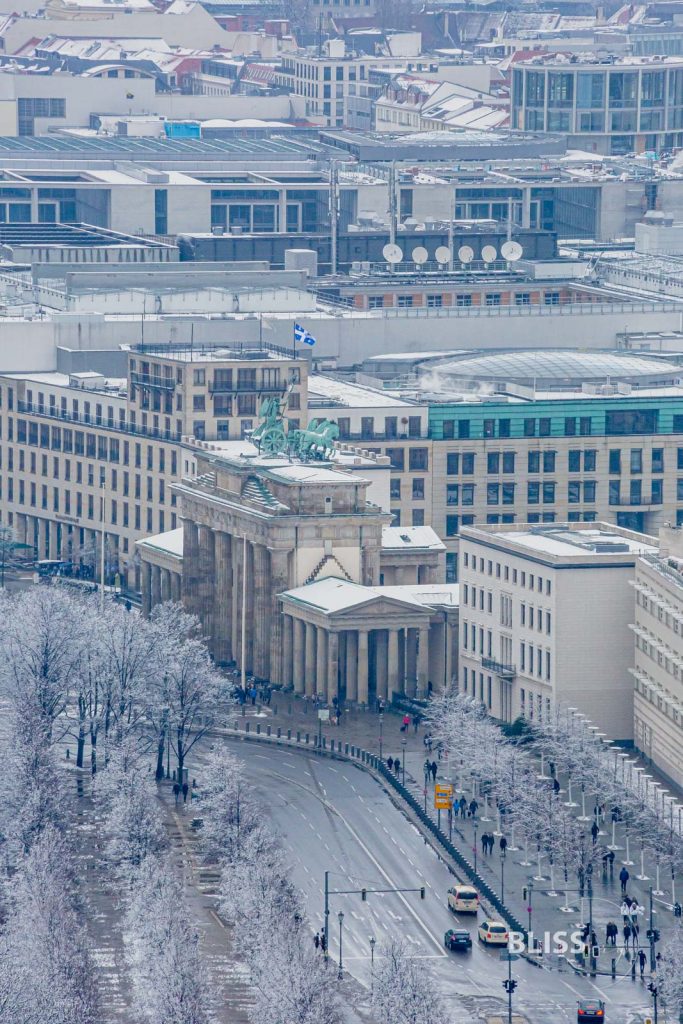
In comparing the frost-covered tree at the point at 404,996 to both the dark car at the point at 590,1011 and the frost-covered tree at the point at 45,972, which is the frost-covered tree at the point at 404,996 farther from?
the frost-covered tree at the point at 45,972

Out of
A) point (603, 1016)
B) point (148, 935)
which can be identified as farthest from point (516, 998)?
point (148, 935)

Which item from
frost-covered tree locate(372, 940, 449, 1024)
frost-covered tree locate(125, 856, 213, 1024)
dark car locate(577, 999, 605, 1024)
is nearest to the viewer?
frost-covered tree locate(372, 940, 449, 1024)

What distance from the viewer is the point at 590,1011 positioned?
19312 centimetres

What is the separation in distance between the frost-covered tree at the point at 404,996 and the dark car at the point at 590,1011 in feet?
25.0

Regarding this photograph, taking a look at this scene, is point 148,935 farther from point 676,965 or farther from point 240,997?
point 676,965

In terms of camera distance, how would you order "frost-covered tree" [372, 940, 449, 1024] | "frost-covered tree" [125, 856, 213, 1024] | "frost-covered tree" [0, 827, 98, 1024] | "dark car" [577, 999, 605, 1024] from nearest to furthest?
"frost-covered tree" [0, 827, 98, 1024] < "frost-covered tree" [372, 940, 449, 1024] < "frost-covered tree" [125, 856, 213, 1024] < "dark car" [577, 999, 605, 1024]

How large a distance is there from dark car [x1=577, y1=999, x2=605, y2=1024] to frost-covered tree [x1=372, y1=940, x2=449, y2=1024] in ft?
25.0

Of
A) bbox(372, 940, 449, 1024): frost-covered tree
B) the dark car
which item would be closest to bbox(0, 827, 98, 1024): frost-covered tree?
bbox(372, 940, 449, 1024): frost-covered tree

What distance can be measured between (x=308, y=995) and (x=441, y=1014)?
626 centimetres

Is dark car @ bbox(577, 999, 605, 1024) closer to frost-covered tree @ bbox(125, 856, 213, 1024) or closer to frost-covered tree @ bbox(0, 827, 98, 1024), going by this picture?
frost-covered tree @ bbox(125, 856, 213, 1024)

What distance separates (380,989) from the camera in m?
189

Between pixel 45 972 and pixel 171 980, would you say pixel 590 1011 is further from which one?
pixel 45 972

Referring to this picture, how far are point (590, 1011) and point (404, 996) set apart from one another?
1178 centimetres

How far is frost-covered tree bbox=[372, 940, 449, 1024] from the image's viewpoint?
604 ft
